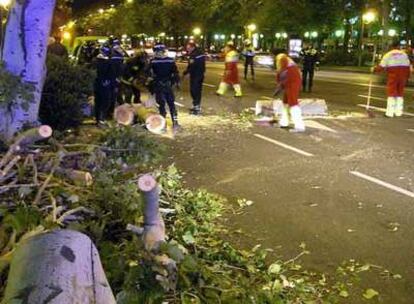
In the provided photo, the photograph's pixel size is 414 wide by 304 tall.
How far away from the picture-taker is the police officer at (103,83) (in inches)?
482

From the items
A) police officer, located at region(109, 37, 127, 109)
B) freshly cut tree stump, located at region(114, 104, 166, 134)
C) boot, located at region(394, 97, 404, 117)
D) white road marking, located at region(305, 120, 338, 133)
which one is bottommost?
white road marking, located at region(305, 120, 338, 133)

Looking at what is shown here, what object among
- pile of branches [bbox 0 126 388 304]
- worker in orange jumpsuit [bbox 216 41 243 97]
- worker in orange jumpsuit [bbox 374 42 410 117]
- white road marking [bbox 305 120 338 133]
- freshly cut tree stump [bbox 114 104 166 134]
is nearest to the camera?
pile of branches [bbox 0 126 388 304]

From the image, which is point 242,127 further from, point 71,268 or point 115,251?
point 71,268

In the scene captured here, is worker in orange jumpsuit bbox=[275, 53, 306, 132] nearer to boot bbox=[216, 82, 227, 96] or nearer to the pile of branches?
the pile of branches

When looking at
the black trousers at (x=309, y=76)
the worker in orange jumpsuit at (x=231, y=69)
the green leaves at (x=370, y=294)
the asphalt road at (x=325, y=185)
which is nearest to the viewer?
the green leaves at (x=370, y=294)

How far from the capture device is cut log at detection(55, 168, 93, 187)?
5855mm

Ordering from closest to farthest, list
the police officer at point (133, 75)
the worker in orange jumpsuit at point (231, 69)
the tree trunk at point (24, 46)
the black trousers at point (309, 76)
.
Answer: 1. the tree trunk at point (24, 46)
2. the police officer at point (133, 75)
3. the worker in orange jumpsuit at point (231, 69)
4. the black trousers at point (309, 76)

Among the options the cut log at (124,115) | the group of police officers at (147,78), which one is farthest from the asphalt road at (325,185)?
the cut log at (124,115)

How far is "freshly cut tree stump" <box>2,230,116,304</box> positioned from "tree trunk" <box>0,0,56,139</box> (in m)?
4.38

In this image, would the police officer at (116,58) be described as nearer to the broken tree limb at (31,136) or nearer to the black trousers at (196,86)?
the black trousers at (196,86)

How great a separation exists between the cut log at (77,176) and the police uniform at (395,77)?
34.1 ft

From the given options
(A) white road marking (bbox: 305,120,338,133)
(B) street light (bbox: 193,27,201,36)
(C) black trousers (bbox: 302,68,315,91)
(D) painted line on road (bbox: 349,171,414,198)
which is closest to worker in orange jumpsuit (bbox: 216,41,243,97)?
(C) black trousers (bbox: 302,68,315,91)

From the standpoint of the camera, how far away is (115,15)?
6456 cm

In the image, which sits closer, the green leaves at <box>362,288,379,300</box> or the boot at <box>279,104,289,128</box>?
the green leaves at <box>362,288,379,300</box>
